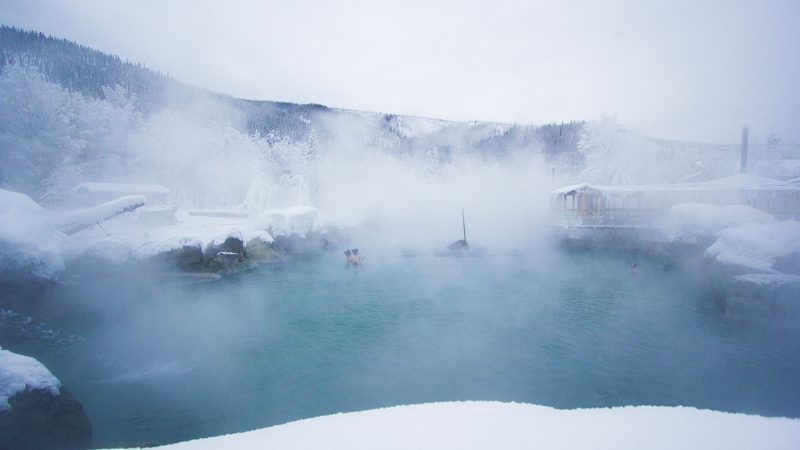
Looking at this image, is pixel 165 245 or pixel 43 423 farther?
pixel 165 245

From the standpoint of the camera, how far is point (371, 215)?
33312 mm

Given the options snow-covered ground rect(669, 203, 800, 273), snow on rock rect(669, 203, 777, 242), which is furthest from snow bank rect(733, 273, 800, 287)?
snow on rock rect(669, 203, 777, 242)

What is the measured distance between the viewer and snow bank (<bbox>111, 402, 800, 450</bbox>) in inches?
96.8

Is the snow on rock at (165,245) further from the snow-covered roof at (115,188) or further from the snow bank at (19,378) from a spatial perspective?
the snow-covered roof at (115,188)

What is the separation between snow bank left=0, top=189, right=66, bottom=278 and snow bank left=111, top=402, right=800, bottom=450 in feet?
32.7

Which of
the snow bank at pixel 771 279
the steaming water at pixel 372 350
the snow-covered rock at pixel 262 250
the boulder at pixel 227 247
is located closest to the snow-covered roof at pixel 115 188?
the snow-covered rock at pixel 262 250

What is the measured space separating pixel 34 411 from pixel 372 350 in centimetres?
564

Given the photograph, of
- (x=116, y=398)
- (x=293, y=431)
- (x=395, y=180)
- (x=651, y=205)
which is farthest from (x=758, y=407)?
(x=395, y=180)

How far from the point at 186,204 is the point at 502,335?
4134cm

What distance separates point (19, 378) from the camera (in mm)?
3887

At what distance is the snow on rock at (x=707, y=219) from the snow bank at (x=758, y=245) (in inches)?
115

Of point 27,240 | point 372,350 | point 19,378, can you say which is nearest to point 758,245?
point 372,350

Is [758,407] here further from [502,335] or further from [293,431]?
[293,431]

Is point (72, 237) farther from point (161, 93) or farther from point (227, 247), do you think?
point (161, 93)
